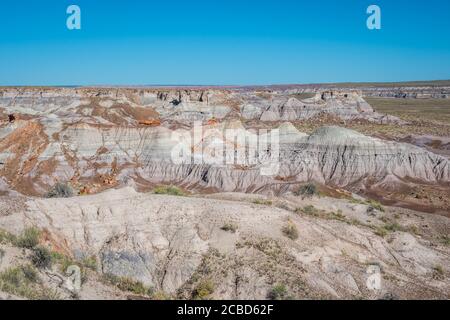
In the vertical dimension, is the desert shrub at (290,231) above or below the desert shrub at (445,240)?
above

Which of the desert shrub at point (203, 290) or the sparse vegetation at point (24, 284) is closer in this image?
the sparse vegetation at point (24, 284)

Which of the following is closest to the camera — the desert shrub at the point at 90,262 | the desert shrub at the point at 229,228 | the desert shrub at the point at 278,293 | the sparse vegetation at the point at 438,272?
the desert shrub at the point at 278,293

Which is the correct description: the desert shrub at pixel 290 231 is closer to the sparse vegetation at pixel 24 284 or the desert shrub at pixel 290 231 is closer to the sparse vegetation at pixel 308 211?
the sparse vegetation at pixel 308 211

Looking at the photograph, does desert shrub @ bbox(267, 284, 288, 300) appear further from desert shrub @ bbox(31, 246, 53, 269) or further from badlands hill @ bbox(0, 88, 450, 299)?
desert shrub @ bbox(31, 246, 53, 269)

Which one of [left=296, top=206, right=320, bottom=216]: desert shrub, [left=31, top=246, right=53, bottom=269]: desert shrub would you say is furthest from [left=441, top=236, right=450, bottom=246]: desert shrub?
[left=31, top=246, right=53, bottom=269]: desert shrub

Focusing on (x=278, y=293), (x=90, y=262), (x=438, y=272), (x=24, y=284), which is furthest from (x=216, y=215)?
(x=438, y=272)

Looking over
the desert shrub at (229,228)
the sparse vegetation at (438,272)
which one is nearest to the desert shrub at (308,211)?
the sparse vegetation at (438,272)

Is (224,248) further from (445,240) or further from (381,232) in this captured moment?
(445,240)
